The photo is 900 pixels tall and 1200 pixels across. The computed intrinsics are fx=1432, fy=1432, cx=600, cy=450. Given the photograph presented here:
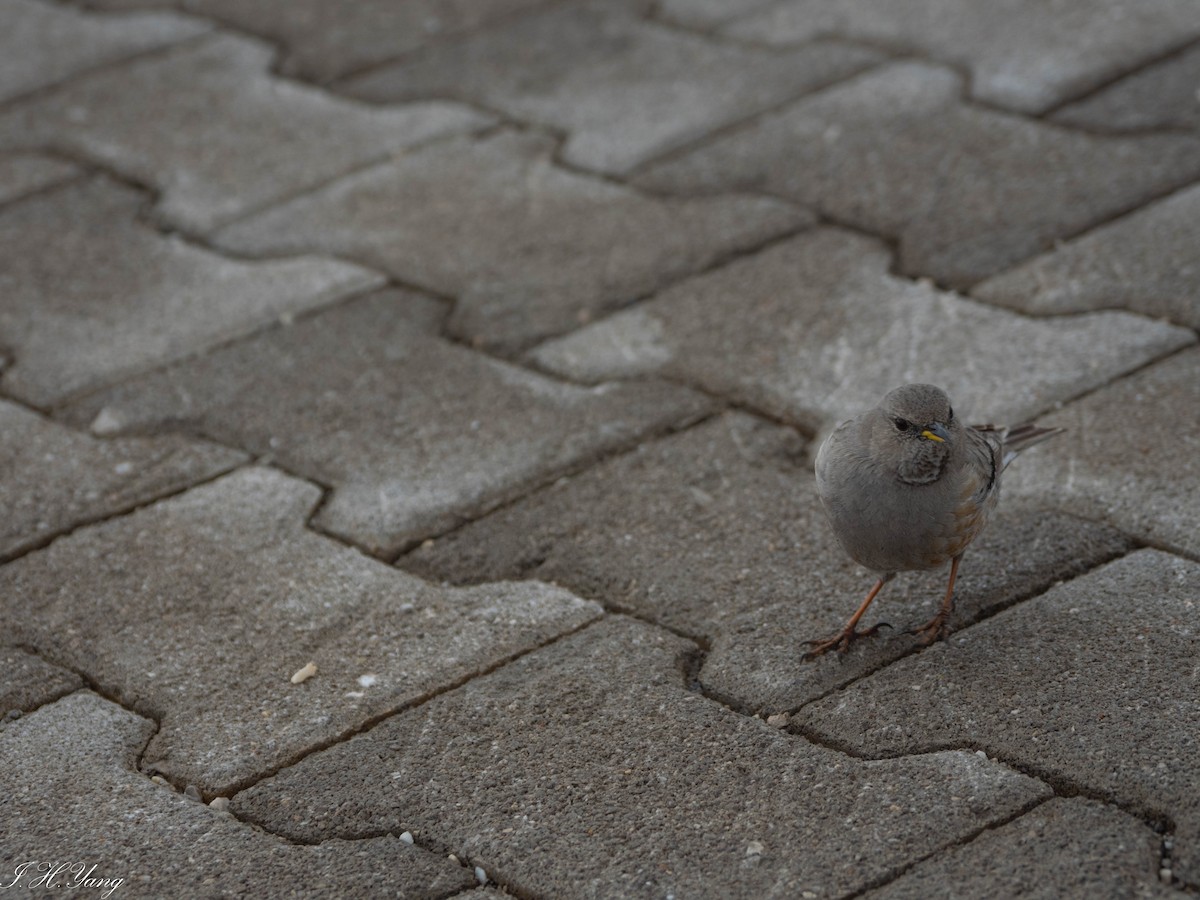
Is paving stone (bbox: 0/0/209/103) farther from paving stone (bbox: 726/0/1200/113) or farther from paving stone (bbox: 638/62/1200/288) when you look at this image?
paving stone (bbox: 638/62/1200/288)

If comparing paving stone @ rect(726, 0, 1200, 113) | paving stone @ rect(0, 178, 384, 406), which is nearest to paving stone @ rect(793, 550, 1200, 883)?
paving stone @ rect(0, 178, 384, 406)

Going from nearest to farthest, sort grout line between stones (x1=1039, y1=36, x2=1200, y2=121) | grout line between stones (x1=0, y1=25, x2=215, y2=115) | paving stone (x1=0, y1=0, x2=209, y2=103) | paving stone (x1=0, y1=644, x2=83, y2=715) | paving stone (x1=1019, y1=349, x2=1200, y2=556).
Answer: paving stone (x1=0, y1=644, x2=83, y2=715)
paving stone (x1=1019, y1=349, x2=1200, y2=556)
grout line between stones (x1=1039, y1=36, x2=1200, y2=121)
grout line between stones (x1=0, y1=25, x2=215, y2=115)
paving stone (x1=0, y1=0, x2=209, y2=103)

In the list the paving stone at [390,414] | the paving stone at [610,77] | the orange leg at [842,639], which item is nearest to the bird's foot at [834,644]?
the orange leg at [842,639]

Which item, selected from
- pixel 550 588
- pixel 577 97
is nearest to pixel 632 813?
pixel 550 588

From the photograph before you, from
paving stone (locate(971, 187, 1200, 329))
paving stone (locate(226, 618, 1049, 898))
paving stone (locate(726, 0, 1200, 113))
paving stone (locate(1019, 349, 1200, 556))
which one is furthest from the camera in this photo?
paving stone (locate(726, 0, 1200, 113))

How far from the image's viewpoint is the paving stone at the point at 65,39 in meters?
7.13

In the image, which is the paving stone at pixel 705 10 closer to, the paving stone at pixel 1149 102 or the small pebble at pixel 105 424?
the paving stone at pixel 1149 102

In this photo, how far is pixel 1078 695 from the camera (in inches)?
124

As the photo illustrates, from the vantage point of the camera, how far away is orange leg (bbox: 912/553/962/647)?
3434 mm

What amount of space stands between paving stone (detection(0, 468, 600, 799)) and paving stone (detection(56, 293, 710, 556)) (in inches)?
7.7

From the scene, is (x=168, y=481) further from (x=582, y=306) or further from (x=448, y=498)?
(x=582, y=306)

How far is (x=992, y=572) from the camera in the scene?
3.63 meters

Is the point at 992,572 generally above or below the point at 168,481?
above

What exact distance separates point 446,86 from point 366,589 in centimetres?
350
